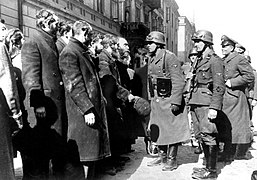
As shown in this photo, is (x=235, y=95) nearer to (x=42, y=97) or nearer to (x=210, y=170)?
(x=210, y=170)

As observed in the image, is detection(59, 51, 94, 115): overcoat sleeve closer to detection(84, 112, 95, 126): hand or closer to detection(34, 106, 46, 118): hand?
detection(84, 112, 95, 126): hand

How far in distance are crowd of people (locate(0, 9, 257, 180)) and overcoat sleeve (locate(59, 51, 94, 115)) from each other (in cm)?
1

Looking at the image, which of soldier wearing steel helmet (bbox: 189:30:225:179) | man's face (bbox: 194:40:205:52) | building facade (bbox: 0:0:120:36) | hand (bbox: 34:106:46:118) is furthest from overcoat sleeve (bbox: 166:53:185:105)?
building facade (bbox: 0:0:120:36)

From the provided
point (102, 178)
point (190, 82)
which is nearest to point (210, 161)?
point (190, 82)

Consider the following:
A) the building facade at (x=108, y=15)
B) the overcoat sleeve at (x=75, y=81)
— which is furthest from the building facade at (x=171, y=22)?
the overcoat sleeve at (x=75, y=81)

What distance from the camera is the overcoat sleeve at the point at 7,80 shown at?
2908 mm

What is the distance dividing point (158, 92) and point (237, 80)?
1423 millimetres

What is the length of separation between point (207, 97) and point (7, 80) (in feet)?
9.71

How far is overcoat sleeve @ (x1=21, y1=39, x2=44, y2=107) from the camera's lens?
11.6 ft

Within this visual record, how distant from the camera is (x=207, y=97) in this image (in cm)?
485

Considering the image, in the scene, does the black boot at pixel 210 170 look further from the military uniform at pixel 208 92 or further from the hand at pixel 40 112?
the hand at pixel 40 112

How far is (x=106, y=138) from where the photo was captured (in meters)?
3.95

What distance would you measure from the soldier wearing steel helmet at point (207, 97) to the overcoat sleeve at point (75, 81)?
1.88 metres

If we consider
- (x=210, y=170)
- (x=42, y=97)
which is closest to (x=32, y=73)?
(x=42, y=97)
